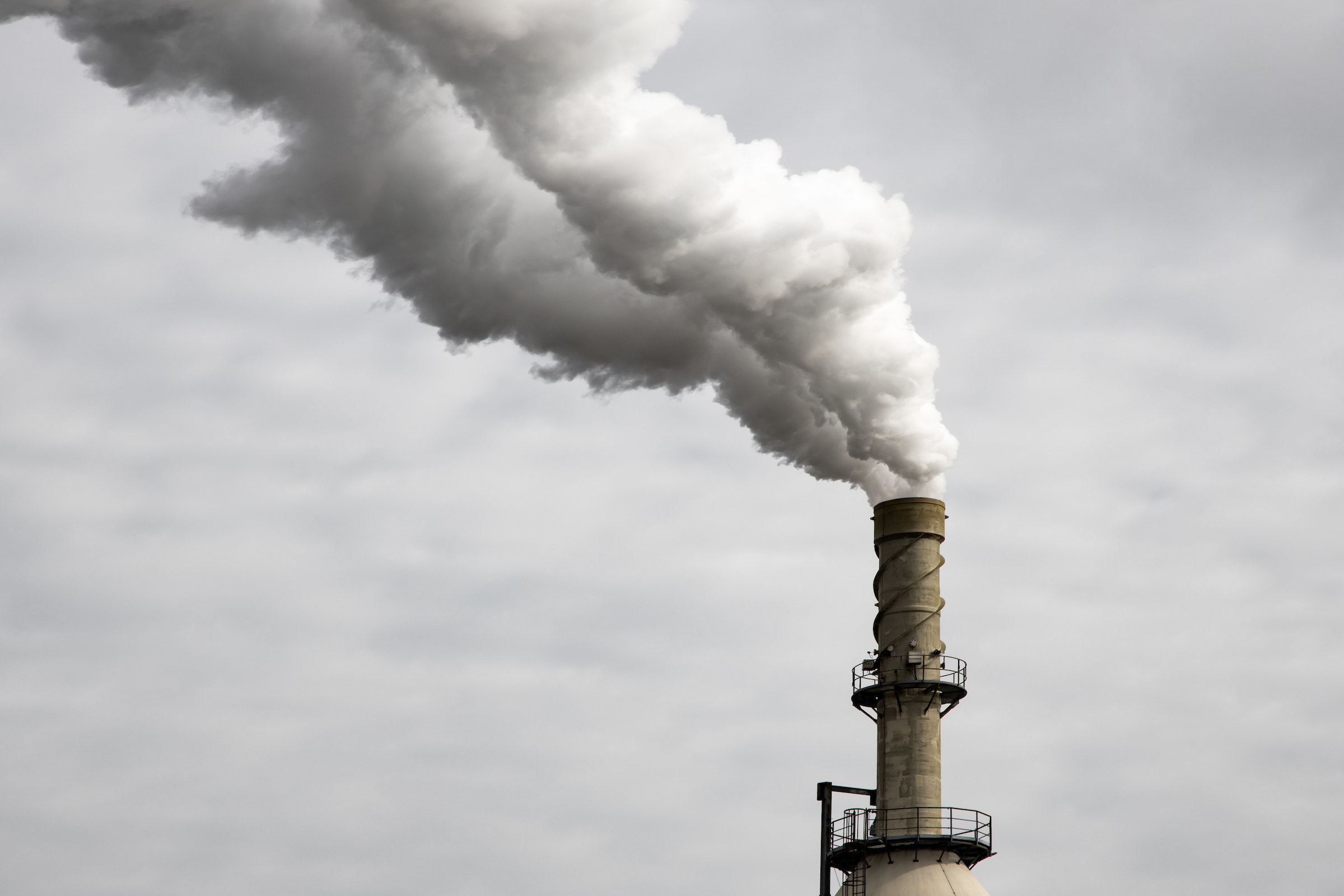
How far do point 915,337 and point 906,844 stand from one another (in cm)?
1269

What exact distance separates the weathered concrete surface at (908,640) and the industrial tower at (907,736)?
20 mm

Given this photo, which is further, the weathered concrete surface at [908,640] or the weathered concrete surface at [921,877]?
the weathered concrete surface at [908,640]

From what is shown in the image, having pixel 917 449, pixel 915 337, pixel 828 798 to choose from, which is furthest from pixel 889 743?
pixel 915 337

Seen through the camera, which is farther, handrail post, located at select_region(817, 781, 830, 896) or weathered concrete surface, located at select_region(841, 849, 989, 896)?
handrail post, located at select_region(817, 781, 830, 896)

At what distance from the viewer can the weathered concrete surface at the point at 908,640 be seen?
3825 centimetres

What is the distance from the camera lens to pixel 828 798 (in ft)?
130

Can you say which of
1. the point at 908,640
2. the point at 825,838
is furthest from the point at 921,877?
the point at 908,640

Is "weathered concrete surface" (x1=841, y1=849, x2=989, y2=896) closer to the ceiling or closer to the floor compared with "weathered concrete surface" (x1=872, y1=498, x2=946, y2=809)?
closer to the floor

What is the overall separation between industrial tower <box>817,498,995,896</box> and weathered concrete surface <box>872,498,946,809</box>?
20 millimetres

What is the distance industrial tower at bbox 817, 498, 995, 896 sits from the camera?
123ft

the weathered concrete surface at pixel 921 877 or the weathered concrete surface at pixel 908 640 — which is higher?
the weathered concrete surface at pixel 908 640

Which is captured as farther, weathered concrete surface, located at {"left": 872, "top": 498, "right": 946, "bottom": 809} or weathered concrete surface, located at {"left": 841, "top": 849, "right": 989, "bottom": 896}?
weathered concrete surface, located at {"left": 872, "top": 498, "right": 946, "bottom": 809}

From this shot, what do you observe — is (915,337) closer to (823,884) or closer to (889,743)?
(889,743)

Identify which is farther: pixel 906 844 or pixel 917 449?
pixel 917 449
